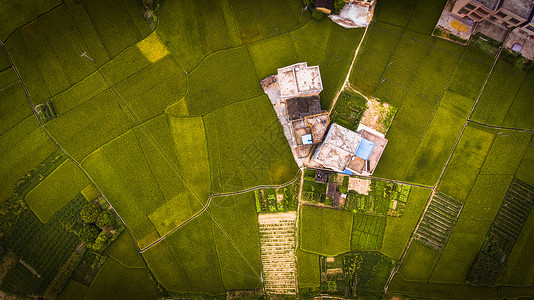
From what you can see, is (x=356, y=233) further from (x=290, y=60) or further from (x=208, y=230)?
(x=290, y=60)

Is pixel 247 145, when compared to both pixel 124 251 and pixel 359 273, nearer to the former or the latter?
pixel 124 251

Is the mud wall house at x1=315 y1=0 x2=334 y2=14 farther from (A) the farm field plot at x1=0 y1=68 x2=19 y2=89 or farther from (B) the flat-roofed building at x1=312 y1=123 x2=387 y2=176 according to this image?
(A) the farm field plot at x1=0 y1=68 x2=19 y2=89

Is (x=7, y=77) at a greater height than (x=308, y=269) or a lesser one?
greater

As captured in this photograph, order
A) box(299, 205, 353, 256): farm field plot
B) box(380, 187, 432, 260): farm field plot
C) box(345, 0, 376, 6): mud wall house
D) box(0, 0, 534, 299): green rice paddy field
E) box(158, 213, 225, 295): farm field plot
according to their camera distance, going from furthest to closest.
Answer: box(158, 213, 225, 295): farm field plot < box(299, 205, 353, 256): farm field plot < box(380, 187, 432, 260): farm field plot < box(0, 0, 534, 299): green rice paddy field < box(345, 0, 376, 6): mud wall house

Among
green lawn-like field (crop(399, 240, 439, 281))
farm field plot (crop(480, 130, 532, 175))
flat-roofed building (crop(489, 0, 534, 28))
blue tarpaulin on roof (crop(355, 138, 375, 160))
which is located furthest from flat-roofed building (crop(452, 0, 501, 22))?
green lawn-like field (crop(399, 240, 439, 281))

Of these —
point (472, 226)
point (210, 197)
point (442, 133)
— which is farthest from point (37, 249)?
point (472, 226)

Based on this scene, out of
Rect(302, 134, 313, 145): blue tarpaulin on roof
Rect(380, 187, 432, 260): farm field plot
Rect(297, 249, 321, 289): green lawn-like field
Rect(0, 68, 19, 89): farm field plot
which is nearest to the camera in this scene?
Rect(302, 134, 313, 145): blue tarpaulin on roof
